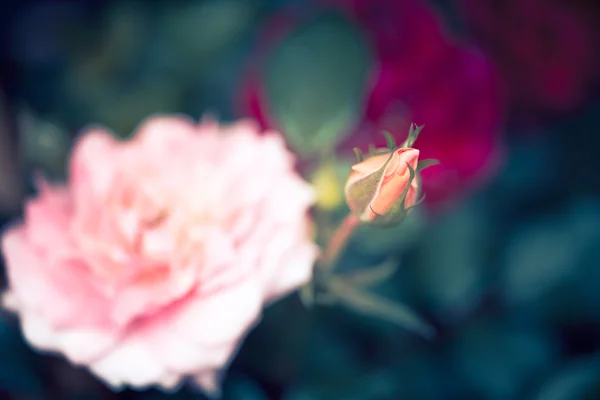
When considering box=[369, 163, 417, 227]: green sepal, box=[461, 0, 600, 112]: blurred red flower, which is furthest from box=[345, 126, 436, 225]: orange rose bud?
box=[461, 0, 600, 112]: blurred red flower

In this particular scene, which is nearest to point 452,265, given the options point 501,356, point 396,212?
point 501,356

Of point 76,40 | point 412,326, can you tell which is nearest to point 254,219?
point 412,326

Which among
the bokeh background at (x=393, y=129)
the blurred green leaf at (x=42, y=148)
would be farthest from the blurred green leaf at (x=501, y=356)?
the blurred green leaf at (x=42, y=148)

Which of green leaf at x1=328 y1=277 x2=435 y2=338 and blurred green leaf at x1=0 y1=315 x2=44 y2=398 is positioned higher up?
green leaf at x1=328 y1=277 x2=435 y2=338

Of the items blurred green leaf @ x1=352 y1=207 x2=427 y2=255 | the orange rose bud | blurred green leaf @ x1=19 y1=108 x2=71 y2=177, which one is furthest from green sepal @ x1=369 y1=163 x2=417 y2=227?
blurred green leaf @ x1=19 y1=108 x2=71 y2=177

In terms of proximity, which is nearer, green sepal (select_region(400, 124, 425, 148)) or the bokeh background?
green sepal (select_region(400, 124, 425, 148))

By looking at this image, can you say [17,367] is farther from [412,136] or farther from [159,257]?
[412,136]

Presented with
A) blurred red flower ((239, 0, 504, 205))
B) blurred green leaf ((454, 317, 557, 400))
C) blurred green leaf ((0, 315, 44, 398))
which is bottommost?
blurred green leaf ((0, 315, 44, 398))

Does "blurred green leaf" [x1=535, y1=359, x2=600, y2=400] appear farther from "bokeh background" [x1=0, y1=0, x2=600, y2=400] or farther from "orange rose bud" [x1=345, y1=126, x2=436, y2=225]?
"orange rose bud" [x1=345, y1=126, x2=436, y2=225]

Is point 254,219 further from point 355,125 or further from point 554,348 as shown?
point 554,348
